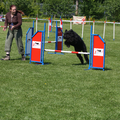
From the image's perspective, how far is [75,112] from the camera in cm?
439

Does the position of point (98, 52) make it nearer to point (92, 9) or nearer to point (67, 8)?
point (67, 8)

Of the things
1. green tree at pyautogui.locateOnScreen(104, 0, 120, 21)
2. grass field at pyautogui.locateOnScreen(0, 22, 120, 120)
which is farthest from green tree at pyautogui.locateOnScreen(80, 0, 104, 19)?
grass field at pyautogui.locateOnScreen(0, 22, 120, 120)

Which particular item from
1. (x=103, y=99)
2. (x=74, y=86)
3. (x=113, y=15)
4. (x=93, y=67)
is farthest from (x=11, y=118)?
(x=113, y=15)

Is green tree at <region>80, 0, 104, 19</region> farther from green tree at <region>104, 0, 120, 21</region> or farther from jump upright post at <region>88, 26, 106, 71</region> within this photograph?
jump upright post at <region>88, 26, 106, 71</region>

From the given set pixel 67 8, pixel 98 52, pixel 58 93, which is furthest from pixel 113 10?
pixel 58 93

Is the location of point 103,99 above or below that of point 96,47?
below

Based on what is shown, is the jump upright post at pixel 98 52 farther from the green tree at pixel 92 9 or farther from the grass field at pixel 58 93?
the green tree at pixel 92 9

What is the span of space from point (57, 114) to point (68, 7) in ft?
183

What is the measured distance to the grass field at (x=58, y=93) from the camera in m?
4.32

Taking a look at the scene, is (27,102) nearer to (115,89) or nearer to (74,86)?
(74,86)

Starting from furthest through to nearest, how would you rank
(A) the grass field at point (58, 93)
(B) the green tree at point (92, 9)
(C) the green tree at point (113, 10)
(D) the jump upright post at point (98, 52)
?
(B) the green tree at point (92, 9), (C) the green tree at point (113, 10), (D) the jump upright post at point (98, 52), (A) the grass field at point (58, 93)

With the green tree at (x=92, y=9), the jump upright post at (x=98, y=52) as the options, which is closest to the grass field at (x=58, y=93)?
the jump upright post at (x=98, y=52)

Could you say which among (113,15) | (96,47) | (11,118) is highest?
(113,15)

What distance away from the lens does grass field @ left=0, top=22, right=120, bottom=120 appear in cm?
432
